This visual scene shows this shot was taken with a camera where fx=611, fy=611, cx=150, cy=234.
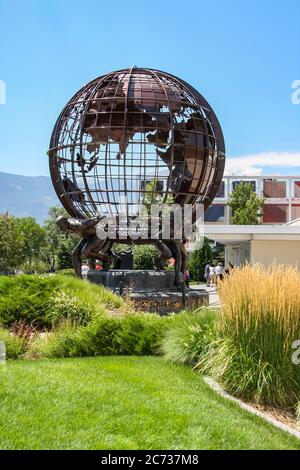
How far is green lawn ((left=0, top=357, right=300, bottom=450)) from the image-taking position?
484 centimetres

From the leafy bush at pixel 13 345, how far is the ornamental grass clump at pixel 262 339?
3105mm

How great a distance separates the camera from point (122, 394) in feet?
19.7

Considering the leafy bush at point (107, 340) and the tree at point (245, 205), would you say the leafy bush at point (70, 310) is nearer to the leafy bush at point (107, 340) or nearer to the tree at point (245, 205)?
the leafy bush at point (107, 340)

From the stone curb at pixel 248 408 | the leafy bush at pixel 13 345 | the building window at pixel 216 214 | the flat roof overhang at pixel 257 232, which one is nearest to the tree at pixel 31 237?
the building window at pixel 216 214

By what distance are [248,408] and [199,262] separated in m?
40.5

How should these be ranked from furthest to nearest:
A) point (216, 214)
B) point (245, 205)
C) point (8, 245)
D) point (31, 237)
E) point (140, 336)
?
point (216, 214) → point (31, 237) → point (245, 205) → point (8, 245) → point (140, 336)

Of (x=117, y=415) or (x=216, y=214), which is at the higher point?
(x=216, y=214)

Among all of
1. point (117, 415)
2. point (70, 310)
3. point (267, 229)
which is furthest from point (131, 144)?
point (267, 229)

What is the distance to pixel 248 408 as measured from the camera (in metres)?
6.42

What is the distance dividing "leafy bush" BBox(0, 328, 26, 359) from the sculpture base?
439 cm

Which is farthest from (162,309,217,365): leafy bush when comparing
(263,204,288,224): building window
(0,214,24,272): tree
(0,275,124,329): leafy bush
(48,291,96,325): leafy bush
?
(263,204,288,224): building window

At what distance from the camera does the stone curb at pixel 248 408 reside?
5.91 metres

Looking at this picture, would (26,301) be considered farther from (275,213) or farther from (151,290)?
(275,213)
